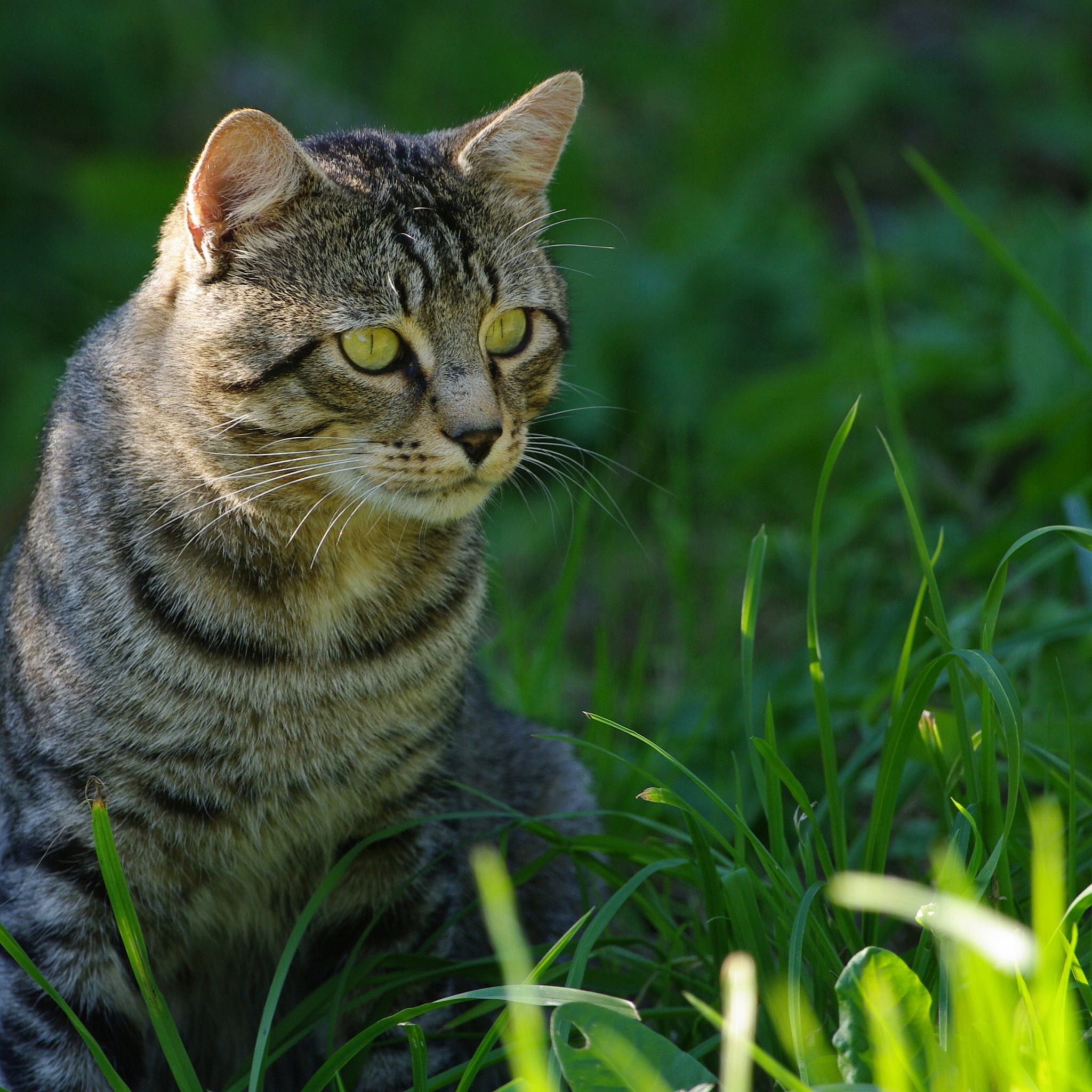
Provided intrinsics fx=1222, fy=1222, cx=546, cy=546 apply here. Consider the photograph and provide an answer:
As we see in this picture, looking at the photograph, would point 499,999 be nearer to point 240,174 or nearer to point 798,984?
point 798,984

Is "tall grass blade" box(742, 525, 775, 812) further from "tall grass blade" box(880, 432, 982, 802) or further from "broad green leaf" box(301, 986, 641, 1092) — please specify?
"broad green leaf" box(301, 986, 641, 1092)

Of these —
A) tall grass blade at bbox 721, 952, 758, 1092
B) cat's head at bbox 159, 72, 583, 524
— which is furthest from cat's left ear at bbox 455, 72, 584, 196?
tall grass blade at bbox 721, 952, 758, 1092

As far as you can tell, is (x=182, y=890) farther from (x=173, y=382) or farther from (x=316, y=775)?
(x=173, y=382)

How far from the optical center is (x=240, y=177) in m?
1.76

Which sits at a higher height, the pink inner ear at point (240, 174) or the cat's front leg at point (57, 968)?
the pink inner ear at point (240, 174)

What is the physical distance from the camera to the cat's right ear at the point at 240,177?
5.55 feet

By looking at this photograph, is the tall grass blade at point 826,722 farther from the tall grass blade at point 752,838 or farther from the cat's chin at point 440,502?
the cat's chin at point 440,502

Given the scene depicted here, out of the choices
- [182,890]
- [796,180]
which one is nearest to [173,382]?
[182,890]

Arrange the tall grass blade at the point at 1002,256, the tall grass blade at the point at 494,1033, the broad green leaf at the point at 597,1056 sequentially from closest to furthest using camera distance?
the broad green leaf at the point at 597,1056 → the tall grass blade at the point at 494,1033 → the tall grass blade at the point at 1002,256

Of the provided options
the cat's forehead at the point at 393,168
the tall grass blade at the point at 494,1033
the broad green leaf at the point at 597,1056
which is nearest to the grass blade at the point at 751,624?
the tall grass blade at the point at 494,1033

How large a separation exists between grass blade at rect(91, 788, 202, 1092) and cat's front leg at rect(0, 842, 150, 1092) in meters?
0.25

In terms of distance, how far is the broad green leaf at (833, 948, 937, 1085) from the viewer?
4.23ft

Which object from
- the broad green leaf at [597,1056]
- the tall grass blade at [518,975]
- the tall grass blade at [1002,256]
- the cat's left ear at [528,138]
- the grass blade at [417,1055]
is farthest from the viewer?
the tall grass blade at [1002,256]

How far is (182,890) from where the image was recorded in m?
1.80
